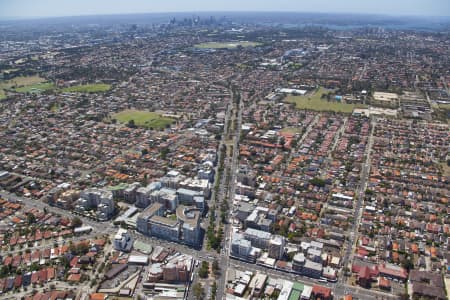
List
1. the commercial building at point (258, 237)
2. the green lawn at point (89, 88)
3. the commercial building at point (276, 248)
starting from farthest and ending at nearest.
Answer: the green lawn at point (89, 88) → the commercial building at point (258, 237) → the commercial building at point (276, 248)

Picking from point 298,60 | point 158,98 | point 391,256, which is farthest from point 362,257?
point 298,60

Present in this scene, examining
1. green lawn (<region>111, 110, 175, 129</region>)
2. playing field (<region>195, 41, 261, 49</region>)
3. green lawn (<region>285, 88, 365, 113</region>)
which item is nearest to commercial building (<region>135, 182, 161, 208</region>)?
green lawn (<region>111, 110, 175, 129</region>)

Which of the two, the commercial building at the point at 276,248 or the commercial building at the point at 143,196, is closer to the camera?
the commercial building at the point at 276,248

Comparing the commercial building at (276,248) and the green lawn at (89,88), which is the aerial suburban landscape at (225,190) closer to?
the commercial building at (276,248)

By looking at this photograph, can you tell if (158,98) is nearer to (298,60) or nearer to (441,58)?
(298,60)

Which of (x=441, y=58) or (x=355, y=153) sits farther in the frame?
(x=441, y=58)

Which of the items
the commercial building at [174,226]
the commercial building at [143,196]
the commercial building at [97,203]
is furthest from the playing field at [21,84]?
the commercial building at [174,226]

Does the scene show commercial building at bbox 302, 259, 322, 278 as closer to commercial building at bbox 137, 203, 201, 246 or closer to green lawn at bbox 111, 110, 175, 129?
commercial building at bbox 137, 203, 201, 246
